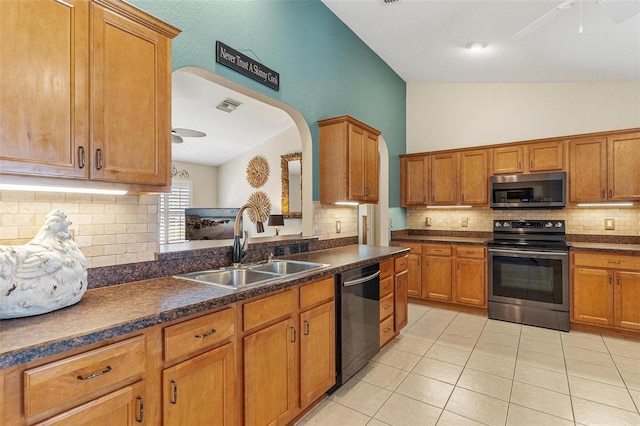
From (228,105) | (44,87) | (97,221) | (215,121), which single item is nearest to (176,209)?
(215,121)

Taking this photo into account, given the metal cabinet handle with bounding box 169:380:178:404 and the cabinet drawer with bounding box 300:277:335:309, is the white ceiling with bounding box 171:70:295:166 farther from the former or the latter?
the metal cabinet handle with bounding box 169:380:178:404

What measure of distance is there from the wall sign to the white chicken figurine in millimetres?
1475

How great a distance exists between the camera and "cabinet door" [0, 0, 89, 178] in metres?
1.13

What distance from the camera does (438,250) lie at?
14.1 feet

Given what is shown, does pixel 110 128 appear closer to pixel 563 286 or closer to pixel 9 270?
pixel 9 270

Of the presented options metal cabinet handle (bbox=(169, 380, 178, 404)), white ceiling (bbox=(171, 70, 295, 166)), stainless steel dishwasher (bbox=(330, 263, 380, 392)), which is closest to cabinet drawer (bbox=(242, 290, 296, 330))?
metal cabinet handle (bbox=(169, 380, 178, 404))

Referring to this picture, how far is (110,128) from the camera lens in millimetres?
1401

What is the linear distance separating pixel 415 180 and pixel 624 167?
7.51 ft

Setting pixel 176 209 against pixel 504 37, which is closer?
pixel 504 37

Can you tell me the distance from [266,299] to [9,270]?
103cm

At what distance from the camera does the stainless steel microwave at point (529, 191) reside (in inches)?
148

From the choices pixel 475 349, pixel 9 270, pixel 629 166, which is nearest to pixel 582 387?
pixel 475 349

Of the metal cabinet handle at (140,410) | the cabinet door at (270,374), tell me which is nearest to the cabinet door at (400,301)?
the cabinet door at (270,374)

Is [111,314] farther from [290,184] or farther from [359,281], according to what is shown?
[290,184]
